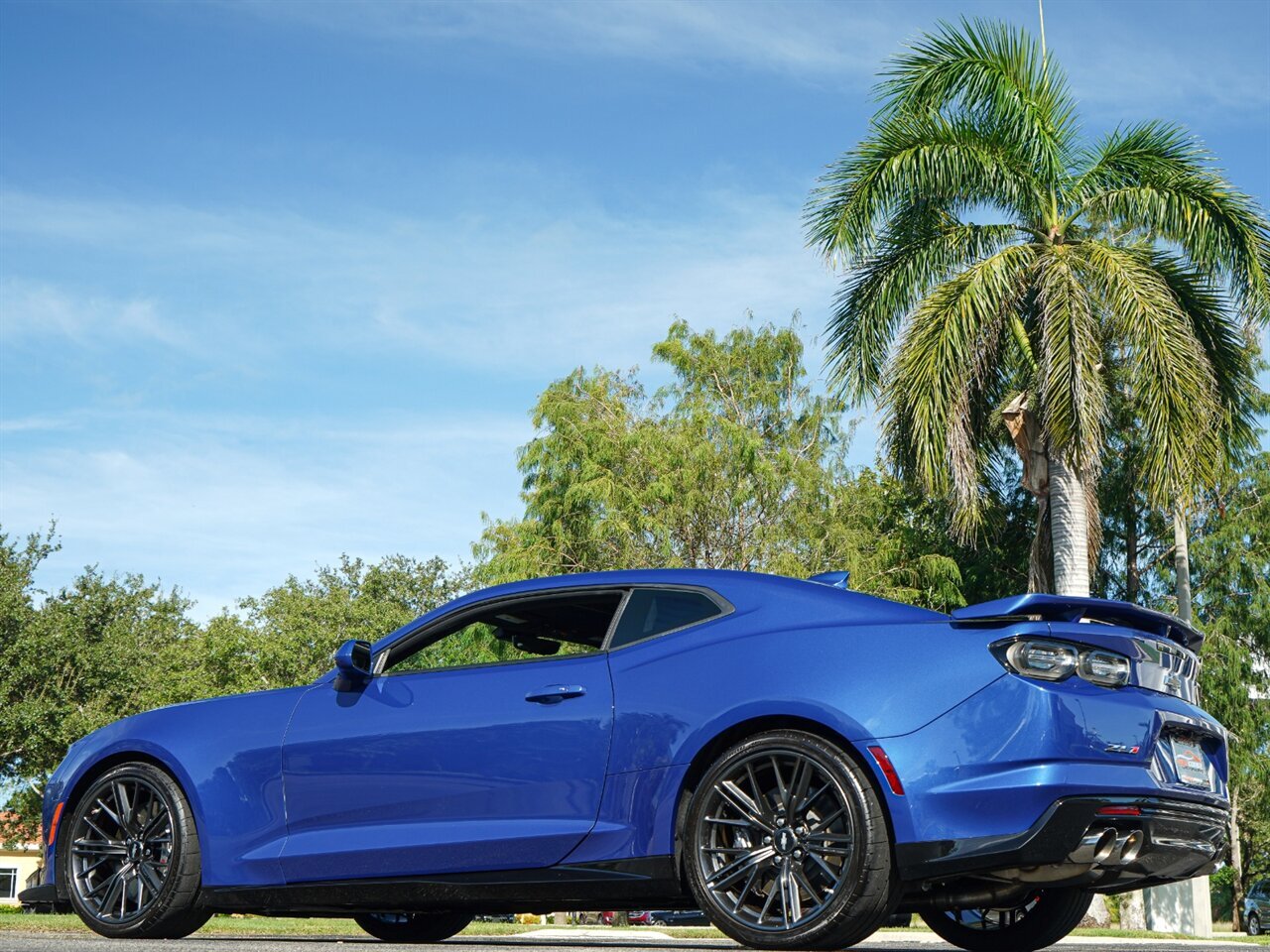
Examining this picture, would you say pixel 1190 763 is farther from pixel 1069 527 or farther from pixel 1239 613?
pixel 1239 613

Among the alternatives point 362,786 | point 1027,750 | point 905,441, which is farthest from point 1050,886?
point 905,441

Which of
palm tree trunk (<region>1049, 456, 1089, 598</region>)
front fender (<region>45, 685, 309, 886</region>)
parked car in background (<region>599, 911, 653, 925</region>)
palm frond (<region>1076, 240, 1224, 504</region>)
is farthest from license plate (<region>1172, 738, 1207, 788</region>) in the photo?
parked car in background (<region>599, 911, 653, 925</region>)

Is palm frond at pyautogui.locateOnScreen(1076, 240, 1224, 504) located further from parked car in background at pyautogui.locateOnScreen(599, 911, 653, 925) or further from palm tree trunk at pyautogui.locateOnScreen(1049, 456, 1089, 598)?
parked car in background at pyautogui.locateOnScreen(599, 911, 653, 925)

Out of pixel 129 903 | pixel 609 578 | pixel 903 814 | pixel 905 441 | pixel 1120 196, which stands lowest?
pixel 129 903

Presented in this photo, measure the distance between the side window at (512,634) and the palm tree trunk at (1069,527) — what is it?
45.0ft

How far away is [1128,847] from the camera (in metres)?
5.09

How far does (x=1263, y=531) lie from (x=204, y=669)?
98.1 feet

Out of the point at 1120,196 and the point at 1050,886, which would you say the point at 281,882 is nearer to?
the point at 1050,886

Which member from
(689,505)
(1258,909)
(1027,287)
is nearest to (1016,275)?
(1027,287)

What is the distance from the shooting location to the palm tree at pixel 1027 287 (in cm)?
1828

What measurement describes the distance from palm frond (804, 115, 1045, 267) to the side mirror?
1427 cm

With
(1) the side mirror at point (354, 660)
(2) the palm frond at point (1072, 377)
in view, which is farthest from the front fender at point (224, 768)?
(2) the palm frond at point (1072, 377)

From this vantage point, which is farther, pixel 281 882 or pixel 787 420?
pixel 787 420

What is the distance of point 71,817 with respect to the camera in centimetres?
691
